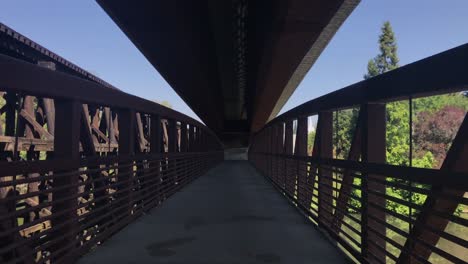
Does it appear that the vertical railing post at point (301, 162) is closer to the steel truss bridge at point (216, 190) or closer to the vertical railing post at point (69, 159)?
the steel truss bridge at point (216, 190)

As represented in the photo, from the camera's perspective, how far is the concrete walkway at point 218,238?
5.00 meters

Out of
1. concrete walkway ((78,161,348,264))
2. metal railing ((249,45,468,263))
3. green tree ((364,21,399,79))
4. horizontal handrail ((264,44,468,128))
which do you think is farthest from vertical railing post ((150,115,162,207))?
green tree ((364,21,399,79))

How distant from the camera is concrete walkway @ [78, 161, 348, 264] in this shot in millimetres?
4996

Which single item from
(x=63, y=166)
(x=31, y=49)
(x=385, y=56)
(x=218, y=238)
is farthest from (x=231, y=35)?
(x=385, y=56)

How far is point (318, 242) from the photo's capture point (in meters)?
5.85

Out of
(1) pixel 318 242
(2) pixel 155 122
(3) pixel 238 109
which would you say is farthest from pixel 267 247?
(3) pixel 238 109

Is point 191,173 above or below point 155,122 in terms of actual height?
below

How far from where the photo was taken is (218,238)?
6.08 meters

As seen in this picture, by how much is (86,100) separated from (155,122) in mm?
4827

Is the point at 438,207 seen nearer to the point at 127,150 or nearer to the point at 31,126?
the point at 127,150

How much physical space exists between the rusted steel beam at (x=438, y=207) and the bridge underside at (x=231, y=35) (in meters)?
5.06

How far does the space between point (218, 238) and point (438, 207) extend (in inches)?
139

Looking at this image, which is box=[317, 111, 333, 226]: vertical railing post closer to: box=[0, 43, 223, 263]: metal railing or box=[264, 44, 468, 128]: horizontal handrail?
box=[264, 44, 468, 128]: horizontal handrail

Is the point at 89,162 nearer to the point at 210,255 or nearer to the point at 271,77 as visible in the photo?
the point at 210,255
